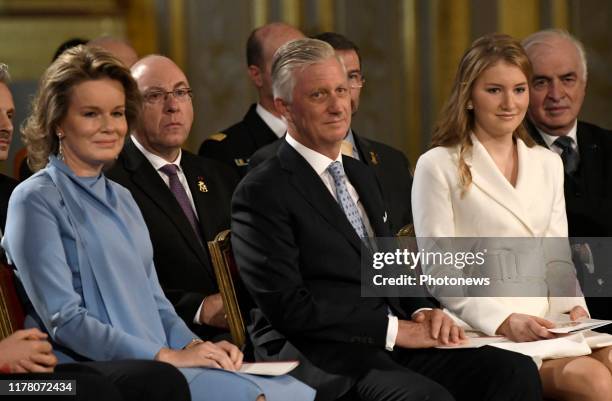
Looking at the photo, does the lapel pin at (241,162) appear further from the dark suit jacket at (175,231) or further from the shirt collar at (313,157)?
the shirt collar at (313,157)

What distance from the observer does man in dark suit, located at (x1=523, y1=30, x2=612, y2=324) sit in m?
4.54

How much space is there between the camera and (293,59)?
386 cm

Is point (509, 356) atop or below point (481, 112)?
below

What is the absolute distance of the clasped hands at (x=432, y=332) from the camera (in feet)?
Answer: 12.3

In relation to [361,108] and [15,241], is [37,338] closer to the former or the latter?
[15,241]

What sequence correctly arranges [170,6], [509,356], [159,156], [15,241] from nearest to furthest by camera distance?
[15,241] → [509,356] → [159,156] → [170,6]

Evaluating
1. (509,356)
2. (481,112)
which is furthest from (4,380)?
(481,112)

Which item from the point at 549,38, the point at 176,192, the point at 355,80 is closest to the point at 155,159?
the point at 176,192

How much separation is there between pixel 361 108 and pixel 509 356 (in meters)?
3.17

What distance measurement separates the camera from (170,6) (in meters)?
6.49

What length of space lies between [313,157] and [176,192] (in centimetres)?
72

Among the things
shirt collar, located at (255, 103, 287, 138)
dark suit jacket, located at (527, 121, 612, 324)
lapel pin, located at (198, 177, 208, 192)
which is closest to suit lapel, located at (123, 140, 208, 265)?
lapel pin, located at (198, 177, 208, 192)

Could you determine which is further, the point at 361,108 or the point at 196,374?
the point at 361,108

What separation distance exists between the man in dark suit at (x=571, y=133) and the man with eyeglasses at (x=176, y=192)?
1.20m
